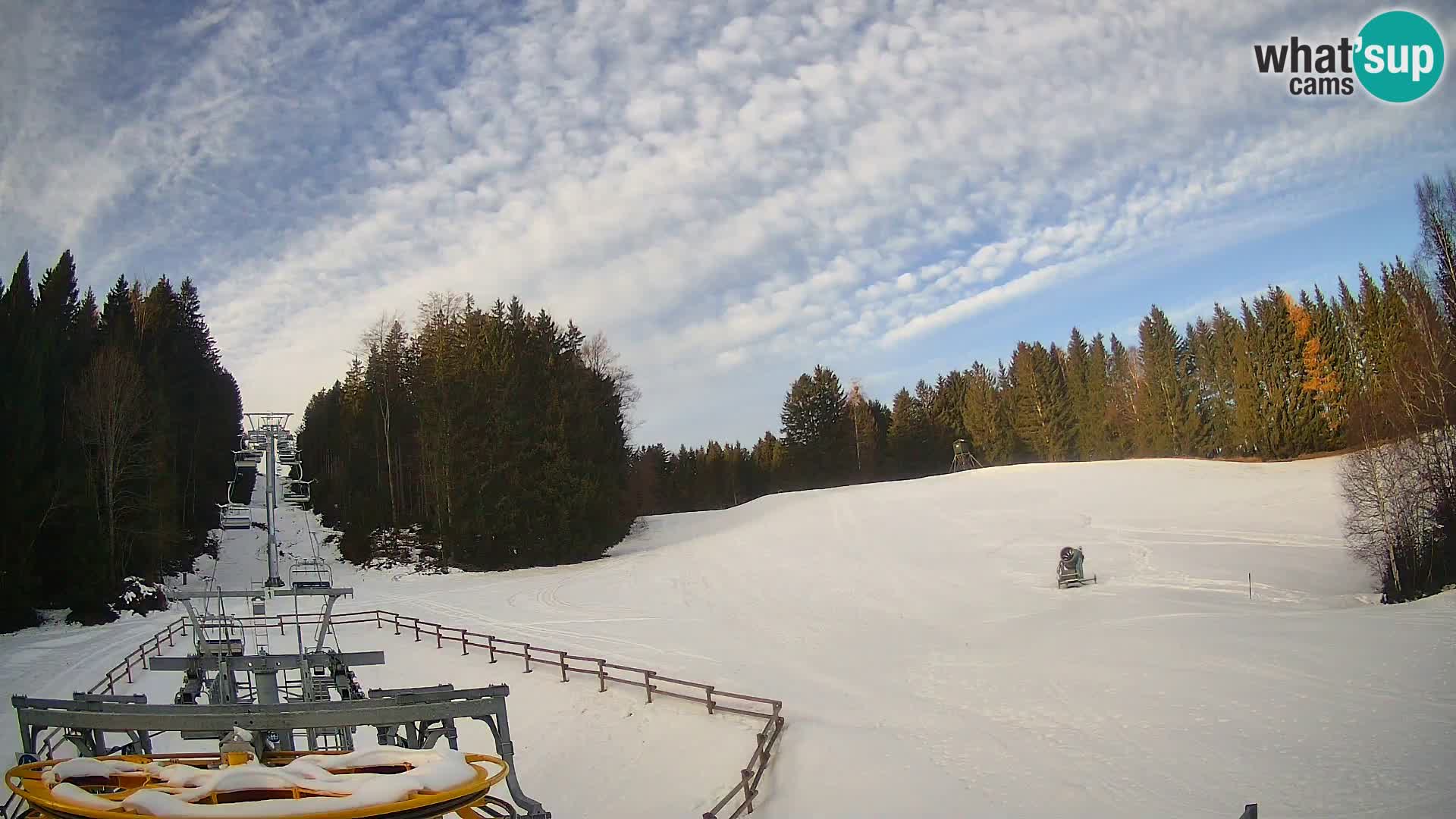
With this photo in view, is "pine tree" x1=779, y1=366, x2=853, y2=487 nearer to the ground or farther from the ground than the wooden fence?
farther from the ground

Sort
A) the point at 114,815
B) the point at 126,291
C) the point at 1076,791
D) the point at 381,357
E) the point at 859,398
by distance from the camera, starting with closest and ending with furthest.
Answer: the point at 114,815 → the point at 1076,791 → the point at 126,291 → the point at 381,357 → the point at 859,398

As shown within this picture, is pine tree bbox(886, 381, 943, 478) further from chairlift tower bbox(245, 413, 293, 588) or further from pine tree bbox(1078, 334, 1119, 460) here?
chairlift tower bbox(245, 413, 293, 588)

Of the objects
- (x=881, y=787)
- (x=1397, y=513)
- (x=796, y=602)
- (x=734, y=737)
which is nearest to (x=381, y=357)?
(x=796, y=602)

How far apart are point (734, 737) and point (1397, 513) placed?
23.0 meters

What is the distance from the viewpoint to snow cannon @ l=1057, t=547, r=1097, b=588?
86.0ft

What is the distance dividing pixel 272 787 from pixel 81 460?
115 ft

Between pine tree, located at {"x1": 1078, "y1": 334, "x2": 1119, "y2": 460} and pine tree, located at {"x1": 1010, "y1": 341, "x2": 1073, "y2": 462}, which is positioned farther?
pine tree, located at {"x1": 1010, "y1": 341, "x2": 1073, "y2": 462}

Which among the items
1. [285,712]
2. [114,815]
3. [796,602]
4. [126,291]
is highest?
[126,291]

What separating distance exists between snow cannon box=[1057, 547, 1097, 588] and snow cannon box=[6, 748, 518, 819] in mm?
25031

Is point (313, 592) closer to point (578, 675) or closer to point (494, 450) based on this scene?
point (578, 675)

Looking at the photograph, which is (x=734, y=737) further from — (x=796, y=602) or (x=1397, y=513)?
(x=1397, y=513)

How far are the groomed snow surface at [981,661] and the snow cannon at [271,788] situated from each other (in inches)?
308

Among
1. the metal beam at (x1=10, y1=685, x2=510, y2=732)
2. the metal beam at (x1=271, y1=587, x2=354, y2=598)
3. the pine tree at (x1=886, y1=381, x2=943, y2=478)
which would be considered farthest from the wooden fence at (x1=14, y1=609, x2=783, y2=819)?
the pine tree at (x1=886, y1=381, x2=943, y2=478)

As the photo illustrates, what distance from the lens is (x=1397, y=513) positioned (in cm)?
2375
